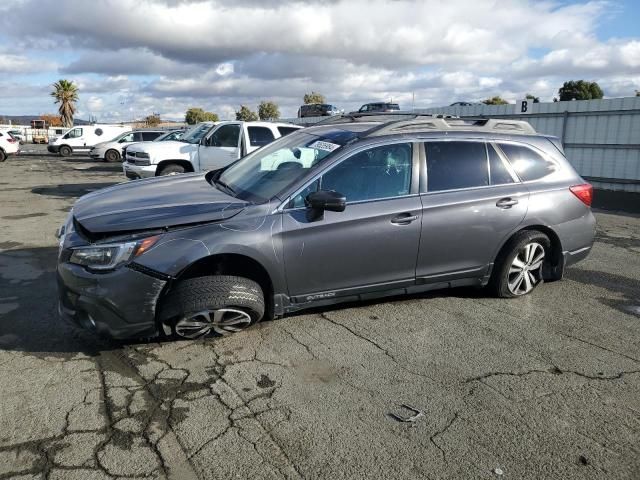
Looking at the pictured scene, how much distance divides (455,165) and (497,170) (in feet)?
1.62

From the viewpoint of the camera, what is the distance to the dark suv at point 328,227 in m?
3.79

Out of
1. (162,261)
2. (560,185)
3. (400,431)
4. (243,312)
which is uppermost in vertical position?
(560,185)

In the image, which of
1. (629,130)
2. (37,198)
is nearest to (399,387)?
(37,198)

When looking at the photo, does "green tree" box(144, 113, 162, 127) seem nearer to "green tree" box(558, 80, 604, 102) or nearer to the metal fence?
"green tree" box(558, 80, 604, 102)

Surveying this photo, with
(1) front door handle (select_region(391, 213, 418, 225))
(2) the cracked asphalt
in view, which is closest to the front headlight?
(2) the cracked asphalt

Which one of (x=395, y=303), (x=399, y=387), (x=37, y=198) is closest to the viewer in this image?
(x=399, y=387)

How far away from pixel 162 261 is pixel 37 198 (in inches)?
404

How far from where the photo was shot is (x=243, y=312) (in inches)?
159

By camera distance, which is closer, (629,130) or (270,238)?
(270,238)

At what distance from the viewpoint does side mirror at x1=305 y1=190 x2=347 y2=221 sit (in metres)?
4.02

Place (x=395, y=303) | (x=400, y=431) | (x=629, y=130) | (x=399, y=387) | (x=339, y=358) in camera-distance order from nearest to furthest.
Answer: (x=400, y=431), (x=399, y=387), (x=339, y=358), (x=395, y=303), (x=629, y=130)

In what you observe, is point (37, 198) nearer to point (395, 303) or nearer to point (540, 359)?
point (395, 303)

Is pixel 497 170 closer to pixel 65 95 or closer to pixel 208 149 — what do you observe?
pixel 208 149

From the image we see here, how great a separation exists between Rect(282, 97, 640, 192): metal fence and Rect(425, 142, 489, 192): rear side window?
10.3 m
